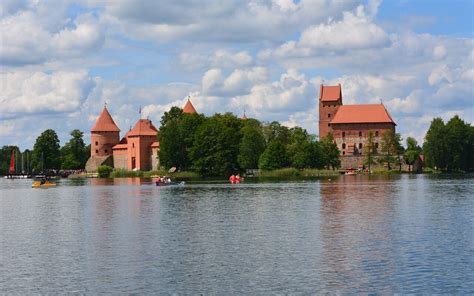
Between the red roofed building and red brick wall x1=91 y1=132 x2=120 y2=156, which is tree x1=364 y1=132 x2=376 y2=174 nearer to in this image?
the red roofed building

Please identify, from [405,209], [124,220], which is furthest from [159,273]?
[405,209]

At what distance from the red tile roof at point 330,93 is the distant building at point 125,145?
2541cm

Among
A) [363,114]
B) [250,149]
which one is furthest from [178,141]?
[363,114]

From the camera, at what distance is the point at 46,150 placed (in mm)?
135500

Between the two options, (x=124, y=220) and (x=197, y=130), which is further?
(x=197, y=130)

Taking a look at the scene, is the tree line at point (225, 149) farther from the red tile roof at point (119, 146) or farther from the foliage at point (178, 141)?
the red tile roof at point (119, 146)

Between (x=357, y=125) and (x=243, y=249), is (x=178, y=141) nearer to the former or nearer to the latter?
(x=357, y=125)

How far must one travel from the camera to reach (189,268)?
21734 millimetres

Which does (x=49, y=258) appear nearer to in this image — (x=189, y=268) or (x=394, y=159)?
(x=189, y=268)

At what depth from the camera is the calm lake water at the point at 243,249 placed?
63.9ft

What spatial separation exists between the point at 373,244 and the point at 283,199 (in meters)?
23.0

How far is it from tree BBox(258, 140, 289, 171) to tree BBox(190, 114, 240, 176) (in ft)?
12.3

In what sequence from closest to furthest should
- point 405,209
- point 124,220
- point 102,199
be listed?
1. point 124,220
2. point 405,209
3. point 102,199

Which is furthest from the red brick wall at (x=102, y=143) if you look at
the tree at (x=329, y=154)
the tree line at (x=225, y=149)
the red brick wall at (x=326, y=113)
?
the tree at (x=329, y=154)
